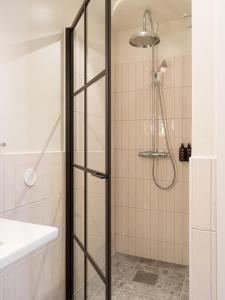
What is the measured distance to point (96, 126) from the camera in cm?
147

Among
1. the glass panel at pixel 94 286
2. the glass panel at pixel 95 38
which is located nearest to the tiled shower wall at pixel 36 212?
the glass panel at pixel 94 286

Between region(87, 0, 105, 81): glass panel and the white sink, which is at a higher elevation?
region(87, 0, 105, 81): glass panel

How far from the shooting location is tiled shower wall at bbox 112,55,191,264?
242 cm

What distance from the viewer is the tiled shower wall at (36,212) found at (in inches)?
51.4

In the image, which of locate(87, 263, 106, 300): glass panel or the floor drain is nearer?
locate(87, 263, 106, 300): glass panel

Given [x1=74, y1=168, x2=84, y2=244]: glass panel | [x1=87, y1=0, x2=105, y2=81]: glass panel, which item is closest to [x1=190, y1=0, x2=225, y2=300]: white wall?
[x1=87, y1=0, x2=105, y2=81]: glass panel

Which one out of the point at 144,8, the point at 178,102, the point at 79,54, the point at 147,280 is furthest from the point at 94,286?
the point at 144,8

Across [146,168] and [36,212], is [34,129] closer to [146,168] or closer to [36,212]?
[36,212]

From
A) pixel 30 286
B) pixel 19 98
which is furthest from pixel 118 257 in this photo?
pixel 19 98

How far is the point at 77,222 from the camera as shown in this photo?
1.71 m

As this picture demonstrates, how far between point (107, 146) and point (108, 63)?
1.43 feet

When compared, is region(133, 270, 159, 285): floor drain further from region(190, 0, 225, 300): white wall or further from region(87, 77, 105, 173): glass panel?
region(190, 0, 225, 300): white wall

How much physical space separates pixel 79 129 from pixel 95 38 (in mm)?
582

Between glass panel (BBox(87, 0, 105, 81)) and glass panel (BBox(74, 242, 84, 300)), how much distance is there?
116 cm
